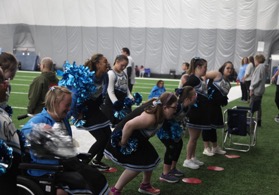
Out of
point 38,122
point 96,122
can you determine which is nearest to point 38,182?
point 38,122

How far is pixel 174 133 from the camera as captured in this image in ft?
15.8

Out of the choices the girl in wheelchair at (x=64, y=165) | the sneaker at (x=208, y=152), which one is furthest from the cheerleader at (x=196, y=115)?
the girl in wheelchair at (x=64, y=165)

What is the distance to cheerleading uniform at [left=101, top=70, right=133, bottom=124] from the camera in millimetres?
5688

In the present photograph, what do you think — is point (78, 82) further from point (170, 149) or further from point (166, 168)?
point (166, 168)

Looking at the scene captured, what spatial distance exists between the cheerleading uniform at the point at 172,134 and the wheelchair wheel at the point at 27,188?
6.89 feet

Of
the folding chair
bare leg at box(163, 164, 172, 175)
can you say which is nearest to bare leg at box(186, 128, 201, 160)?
bare leg at box(163, 164, 172, 175)

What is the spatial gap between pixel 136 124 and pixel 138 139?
0.25m

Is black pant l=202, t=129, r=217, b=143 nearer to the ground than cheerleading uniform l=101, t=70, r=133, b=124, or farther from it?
Answer: nearer to the ground

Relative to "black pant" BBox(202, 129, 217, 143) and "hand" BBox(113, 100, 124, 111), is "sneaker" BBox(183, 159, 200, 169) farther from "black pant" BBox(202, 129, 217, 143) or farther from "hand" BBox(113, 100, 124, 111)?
"hand" BBox(113, 100, 124, 111)

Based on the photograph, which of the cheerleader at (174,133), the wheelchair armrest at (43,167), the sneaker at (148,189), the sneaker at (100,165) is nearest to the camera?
the wheelchair armrest at (43,167)

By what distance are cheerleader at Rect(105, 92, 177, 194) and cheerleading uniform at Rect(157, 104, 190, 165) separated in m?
0.61

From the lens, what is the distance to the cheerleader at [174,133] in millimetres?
4848

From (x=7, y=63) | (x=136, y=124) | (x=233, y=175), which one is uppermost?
(x=7, y=63)

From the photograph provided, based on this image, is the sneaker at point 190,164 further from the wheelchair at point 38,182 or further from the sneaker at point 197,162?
the wheelchair at point 38,182
